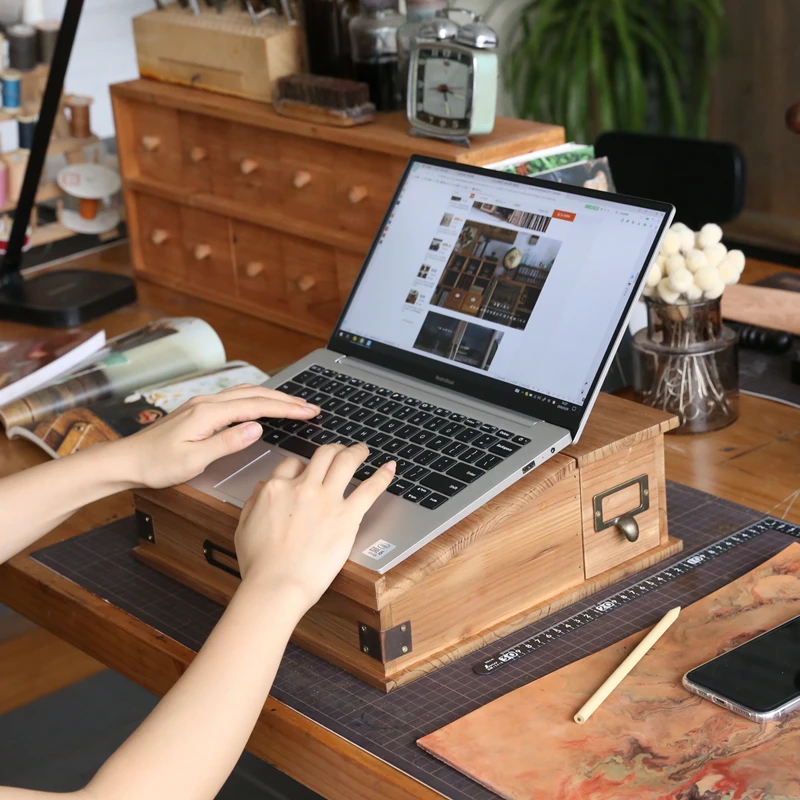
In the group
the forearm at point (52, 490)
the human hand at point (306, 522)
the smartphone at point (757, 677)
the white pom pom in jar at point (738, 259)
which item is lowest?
the smartphone at point (757, 677)

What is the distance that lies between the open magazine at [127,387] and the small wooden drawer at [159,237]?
0.44m

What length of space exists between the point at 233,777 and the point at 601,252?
1022 millimetres

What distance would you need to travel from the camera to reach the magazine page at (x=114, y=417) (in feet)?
4.39

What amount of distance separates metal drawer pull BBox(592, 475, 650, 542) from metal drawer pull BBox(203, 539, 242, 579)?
0.32 meters

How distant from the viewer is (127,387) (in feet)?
4.85

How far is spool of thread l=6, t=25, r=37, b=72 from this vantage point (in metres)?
1.97

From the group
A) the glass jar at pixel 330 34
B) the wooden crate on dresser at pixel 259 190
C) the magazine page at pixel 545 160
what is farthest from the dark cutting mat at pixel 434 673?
the glass jar at pixel 330 34

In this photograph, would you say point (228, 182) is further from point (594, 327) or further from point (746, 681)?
point (746, 681)

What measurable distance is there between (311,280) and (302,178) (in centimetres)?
15

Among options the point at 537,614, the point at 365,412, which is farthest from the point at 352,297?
the point at 537,614

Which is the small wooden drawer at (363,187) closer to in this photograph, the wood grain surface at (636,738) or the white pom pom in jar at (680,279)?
the white pom pom in jar at (680,279)

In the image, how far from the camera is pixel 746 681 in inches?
32.5

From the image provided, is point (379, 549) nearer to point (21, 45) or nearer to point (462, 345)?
point (462, 345)

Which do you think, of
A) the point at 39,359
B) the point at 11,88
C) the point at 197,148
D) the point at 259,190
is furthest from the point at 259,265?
the point at 11,88
